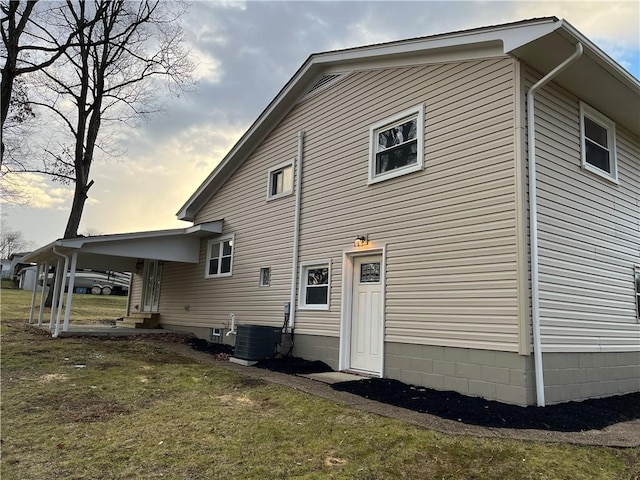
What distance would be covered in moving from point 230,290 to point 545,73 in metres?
9.10

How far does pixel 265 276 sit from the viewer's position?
452 inches

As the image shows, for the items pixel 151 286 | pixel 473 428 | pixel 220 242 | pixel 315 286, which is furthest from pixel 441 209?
pixel 151 286

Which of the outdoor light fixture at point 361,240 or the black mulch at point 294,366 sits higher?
the outdoor light fixture at point 361,240

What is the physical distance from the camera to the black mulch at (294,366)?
8.56 m

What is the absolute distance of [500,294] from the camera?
20.3 ft

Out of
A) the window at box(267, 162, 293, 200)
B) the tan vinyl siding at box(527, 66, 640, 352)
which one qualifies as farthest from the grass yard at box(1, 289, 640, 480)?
the window at box(267, 162, 293, 200)

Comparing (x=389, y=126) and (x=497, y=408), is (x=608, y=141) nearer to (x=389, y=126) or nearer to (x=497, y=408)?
(x=389, y=126)

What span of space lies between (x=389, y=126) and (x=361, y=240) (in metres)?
2.17

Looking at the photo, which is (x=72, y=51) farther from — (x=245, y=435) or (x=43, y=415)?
(x=245, y=435)

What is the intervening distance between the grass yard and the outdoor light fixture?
116 inches

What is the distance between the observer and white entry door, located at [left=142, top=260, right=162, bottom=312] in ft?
55.1

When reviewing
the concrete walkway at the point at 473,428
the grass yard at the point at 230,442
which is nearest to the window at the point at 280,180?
the concrete walkway at the point at 473,428

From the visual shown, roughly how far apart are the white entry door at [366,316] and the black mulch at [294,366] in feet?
2.11

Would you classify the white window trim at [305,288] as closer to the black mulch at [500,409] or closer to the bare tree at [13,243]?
the black mulch at [500,409]
